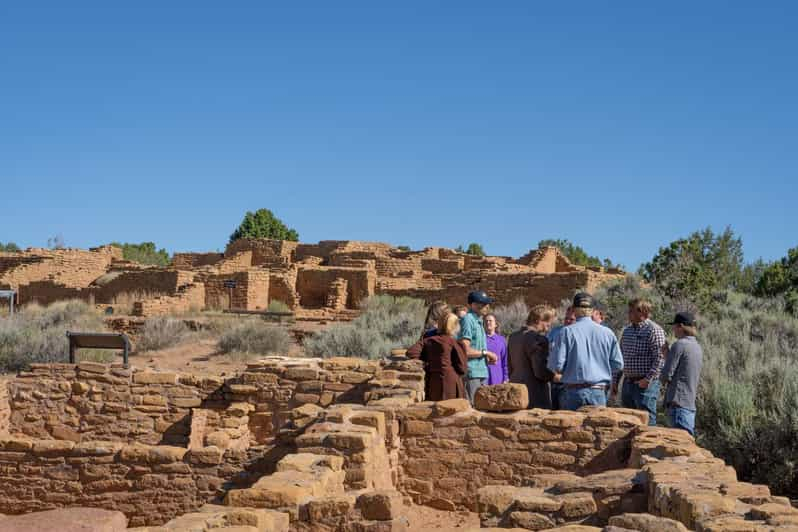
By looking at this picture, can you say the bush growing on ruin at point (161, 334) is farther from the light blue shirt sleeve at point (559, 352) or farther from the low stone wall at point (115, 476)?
the light blue shirt sleeve at point (559, 352)

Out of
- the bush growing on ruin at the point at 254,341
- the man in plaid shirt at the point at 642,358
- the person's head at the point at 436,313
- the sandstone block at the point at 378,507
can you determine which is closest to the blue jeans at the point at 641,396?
the man in plaid shirt at the point at 642,358

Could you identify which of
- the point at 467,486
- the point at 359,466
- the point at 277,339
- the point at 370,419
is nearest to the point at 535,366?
the point at 467,486

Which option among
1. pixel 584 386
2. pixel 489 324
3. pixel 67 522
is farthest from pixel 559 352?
pixel 67 522

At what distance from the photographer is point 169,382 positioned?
979cm

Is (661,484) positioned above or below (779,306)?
below

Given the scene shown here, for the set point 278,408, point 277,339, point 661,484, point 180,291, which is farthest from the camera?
point 180,291

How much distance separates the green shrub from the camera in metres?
15.8

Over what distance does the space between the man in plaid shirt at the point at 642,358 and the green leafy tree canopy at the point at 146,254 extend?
38243mm

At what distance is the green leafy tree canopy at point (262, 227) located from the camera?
167 ft

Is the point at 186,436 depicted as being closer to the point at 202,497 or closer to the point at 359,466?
the point at 202,497

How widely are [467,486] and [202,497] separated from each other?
7.19 ft

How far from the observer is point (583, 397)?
7.57 metres

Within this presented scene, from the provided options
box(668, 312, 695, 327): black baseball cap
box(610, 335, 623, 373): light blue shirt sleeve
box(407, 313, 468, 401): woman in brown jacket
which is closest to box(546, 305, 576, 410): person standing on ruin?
box(610, 335, 623, 373): light blue shirt sleeve

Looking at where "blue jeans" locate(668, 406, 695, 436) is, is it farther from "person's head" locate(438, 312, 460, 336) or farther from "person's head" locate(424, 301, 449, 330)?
"person's head" locate(424, 301, 449, 330)
